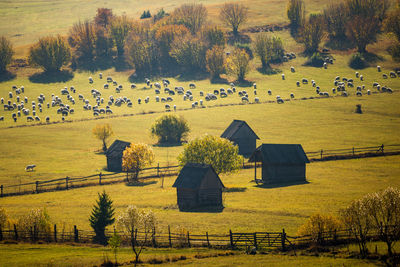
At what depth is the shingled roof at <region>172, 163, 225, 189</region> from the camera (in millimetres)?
54625

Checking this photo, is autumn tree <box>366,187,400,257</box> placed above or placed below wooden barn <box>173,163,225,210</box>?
below

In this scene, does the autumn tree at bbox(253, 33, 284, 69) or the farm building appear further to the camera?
the autumn tree at bbox(253, 33, 284, 69)

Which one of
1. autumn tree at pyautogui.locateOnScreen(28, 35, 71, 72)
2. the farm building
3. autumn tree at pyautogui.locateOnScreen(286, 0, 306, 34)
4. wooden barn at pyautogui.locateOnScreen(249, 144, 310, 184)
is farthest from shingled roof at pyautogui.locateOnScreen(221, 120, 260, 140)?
autumn tree at pyautogui.locateOnScreen(286, 0, 306, 34)

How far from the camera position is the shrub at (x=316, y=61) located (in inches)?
5598

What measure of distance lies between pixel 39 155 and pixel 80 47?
84.0 meters

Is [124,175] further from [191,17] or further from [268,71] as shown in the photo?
[191,17]

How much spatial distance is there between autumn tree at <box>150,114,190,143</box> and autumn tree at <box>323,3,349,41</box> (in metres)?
82.6

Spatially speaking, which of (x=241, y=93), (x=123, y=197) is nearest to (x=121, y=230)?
(x=123, y=197)

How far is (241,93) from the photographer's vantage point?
120 m

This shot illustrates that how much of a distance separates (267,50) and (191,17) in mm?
39064

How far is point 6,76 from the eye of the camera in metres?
144

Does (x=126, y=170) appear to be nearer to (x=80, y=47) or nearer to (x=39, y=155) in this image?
(x=39, y=155)

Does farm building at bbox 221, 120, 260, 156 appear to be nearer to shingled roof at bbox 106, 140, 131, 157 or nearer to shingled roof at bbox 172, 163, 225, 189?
shingled roof at bbox 106, 140, 131, 157

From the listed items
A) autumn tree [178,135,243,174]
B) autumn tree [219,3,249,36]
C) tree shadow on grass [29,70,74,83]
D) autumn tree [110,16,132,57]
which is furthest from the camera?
autumn tree [219,3,249,36]
